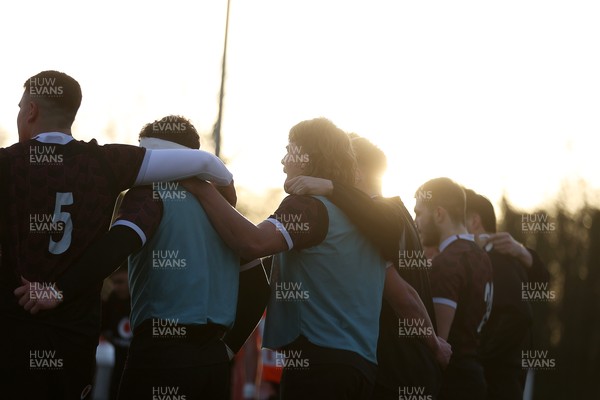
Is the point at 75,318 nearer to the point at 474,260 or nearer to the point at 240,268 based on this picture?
the point at 240,268

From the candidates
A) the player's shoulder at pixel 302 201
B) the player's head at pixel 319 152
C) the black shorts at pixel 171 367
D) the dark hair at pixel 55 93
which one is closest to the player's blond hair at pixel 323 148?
the player's head at pixel 319 152

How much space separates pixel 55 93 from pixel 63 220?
66cm

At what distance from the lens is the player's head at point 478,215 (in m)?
9.03

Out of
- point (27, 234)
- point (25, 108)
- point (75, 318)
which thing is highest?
point (25, 108)

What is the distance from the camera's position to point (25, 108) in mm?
5406

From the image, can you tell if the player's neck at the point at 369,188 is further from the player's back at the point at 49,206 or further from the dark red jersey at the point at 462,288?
the player's back at the point at 49,206

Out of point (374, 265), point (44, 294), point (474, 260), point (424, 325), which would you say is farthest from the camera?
point (474, 260)

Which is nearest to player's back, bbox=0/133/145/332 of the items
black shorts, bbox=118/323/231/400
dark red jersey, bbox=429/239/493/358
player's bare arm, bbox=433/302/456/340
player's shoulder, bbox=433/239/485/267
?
black shorts, bbox=118/323/231/400

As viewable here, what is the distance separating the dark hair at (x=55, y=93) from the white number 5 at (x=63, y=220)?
44 cm

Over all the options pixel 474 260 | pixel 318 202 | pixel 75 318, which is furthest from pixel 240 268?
pixel 474 260

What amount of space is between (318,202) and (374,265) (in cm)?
51

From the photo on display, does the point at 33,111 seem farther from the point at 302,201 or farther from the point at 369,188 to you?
the point at 369,188

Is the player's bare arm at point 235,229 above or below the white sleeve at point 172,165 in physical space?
below

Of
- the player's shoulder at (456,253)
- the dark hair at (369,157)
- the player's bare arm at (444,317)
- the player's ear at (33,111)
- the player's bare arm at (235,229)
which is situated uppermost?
the player's ear at (33,111)
